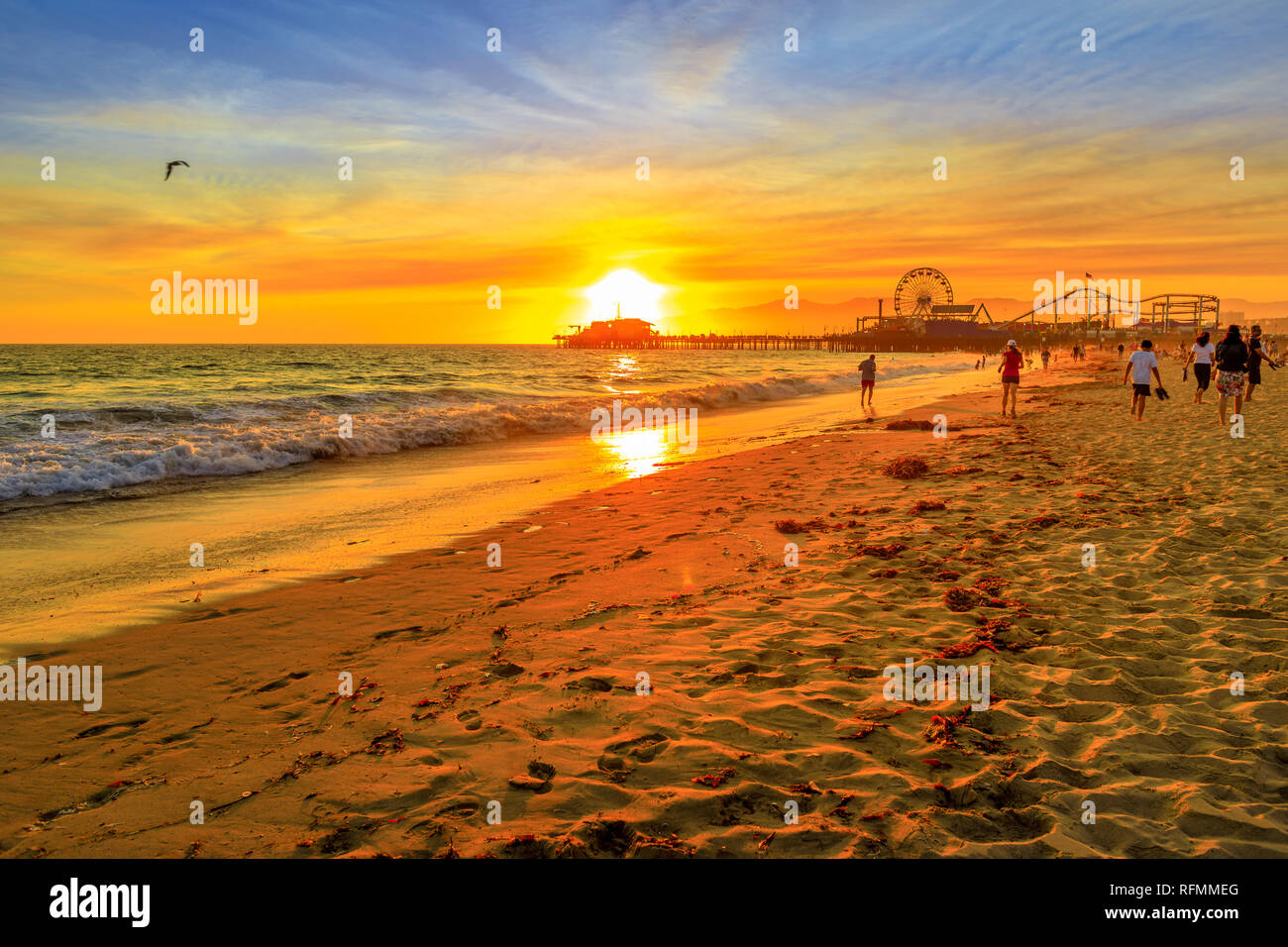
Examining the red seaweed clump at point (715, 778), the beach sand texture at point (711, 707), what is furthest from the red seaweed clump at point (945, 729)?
the red seaweed clump at point (715, 778)

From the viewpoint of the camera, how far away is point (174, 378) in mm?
45344

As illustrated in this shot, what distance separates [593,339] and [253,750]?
17159 centimetres

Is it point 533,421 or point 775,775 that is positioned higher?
point 533,421

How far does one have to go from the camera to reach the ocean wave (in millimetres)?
13422

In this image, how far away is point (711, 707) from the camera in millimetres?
4242

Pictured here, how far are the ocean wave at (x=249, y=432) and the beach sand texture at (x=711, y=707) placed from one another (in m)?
9.74

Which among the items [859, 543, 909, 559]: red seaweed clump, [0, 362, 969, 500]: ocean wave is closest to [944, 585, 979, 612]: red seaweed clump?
[859, 543, 909, 559]: red seaweed clump

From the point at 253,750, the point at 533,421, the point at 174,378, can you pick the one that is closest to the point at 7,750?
the point at 253,750

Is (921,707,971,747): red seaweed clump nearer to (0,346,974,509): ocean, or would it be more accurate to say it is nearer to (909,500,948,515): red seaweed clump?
(909,500,948,515): red seaweed clump

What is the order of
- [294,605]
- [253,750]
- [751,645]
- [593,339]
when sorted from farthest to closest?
A: [593,339], [294,605], [751,645], [253,750]

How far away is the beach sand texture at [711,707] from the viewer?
313 cm

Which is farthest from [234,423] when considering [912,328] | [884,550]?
[912,328]

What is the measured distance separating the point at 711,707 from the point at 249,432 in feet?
58.6
